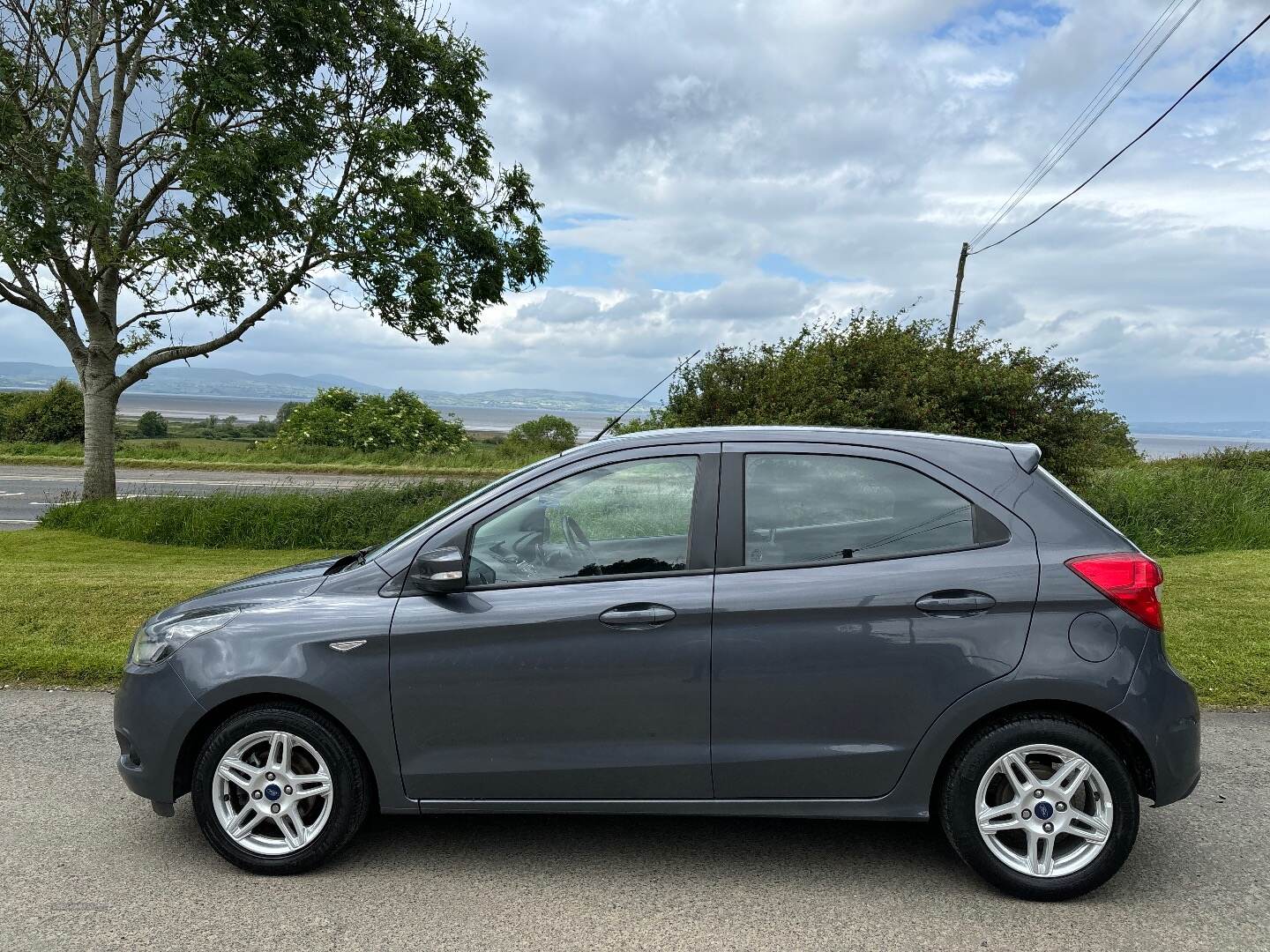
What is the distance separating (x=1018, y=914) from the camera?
11.2ft

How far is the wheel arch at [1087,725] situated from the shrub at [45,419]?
115 feet

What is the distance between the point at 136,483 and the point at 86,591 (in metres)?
15.3

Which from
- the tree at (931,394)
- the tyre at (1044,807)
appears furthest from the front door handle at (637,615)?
the tree at (931,394)

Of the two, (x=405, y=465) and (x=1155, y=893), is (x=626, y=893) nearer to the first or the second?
(x=1155, y=893)

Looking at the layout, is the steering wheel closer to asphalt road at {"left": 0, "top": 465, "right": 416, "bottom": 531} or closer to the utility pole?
asphalt road at {"left": 0, "top": 465, "right": 416, "bottom": 531}

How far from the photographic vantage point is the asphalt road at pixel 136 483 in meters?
17.5

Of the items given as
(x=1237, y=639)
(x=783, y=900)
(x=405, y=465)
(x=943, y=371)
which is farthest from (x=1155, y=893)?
(x=405, y=465)

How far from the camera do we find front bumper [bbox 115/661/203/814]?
146 inches

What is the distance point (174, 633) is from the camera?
382 centimetres

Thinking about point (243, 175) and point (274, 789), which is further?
point (243, 175)

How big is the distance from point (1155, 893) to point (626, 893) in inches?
75.7

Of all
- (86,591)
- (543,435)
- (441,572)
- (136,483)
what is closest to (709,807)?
(441,572)

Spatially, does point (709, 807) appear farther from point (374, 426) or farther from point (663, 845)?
point (374, 426)

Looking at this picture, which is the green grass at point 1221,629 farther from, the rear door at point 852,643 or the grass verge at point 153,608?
the rear door at point 852,643
